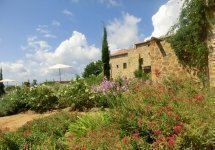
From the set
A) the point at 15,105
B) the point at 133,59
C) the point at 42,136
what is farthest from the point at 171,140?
the point at 133,59

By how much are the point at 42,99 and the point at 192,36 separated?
6.28m

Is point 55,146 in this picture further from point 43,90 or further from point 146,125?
point 43,90

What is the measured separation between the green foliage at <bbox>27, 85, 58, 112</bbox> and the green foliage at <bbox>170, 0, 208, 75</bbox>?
5267 millimetres

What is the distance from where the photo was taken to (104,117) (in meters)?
7.71

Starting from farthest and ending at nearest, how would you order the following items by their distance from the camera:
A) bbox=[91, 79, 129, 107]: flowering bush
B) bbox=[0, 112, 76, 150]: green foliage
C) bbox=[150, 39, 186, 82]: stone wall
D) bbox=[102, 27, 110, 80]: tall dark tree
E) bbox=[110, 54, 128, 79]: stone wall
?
bbox=[110, 54, 128, 79]: stone wall, bbox=[102, 27, 110, 80]: tall dark tree, bbox=[150, 39, 186, 82]: stone wall, bbox=[91, 79, 129, 107]: flowering bush, bbox=[0, 112, 76, 150]: green foliage

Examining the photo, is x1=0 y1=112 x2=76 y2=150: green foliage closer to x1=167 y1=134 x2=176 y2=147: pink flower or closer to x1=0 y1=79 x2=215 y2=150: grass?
x1=0 y1=79 x2=215 y2=150: grass

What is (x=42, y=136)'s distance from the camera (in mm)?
7457

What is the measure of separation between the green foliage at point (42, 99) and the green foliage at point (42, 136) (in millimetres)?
4872

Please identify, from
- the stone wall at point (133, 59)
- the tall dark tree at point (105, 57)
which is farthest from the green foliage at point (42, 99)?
the tall dark tree at point (105, 57)

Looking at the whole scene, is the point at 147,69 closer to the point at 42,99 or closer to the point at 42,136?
the point at 42,99

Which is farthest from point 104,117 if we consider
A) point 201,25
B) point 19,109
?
point 19,109

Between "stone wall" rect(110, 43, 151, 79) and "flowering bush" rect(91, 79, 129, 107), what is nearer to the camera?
"flowering bush" rect(91, 79, 129, 107)

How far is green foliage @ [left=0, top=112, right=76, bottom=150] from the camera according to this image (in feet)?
21.6

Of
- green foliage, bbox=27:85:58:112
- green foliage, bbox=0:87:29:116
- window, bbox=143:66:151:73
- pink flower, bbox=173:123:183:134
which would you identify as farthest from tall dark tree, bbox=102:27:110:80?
pink flower, bbox=173:123:183:134
